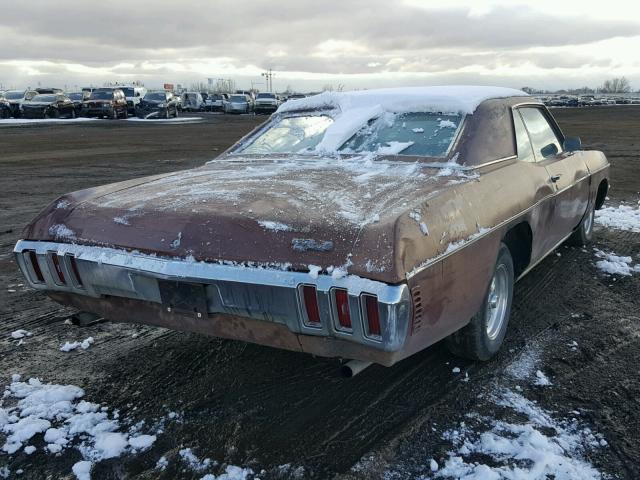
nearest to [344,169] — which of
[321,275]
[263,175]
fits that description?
[263,175]

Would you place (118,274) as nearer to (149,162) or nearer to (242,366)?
(242,366)

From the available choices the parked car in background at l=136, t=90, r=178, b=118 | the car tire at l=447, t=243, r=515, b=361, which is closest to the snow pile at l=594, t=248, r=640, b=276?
the car tire at l=447, t=243, r=515, b=361

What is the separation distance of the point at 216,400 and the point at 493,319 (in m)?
1.69

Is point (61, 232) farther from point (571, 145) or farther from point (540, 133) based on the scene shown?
point (571, 145)

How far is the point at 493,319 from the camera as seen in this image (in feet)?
11.1

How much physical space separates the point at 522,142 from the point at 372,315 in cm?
229

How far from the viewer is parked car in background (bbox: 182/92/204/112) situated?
51500 millimetres

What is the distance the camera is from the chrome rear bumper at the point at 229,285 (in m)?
2.16

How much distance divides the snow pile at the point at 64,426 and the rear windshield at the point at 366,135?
2082mm

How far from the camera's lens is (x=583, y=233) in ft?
18.1

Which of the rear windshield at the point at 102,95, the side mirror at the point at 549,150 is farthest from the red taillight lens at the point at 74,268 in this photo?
the rear windshield at the point at 102,95

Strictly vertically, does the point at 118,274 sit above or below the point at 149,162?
above

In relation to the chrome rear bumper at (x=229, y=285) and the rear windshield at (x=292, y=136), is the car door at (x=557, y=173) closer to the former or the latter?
the rear windshield at (x=292, y=136)

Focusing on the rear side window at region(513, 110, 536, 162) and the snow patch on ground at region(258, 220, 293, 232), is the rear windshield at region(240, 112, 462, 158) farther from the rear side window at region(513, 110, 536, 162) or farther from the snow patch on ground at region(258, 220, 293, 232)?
the snow patch on ground at region(258, 220, 293, 232)
